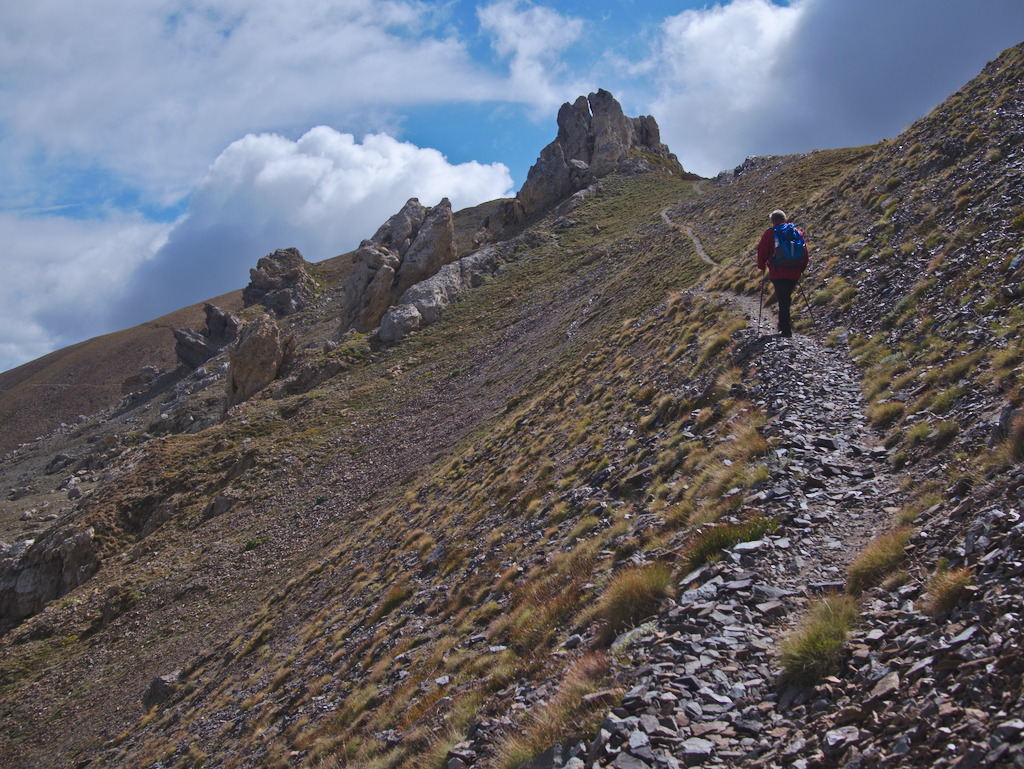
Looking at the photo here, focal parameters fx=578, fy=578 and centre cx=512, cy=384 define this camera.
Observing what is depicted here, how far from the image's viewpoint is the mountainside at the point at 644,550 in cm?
542

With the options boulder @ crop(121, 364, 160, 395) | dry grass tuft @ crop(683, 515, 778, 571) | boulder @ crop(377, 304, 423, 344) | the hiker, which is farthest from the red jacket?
boulder @ crop(121, 364, 160, 395)

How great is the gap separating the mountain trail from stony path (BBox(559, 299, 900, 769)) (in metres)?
0.01

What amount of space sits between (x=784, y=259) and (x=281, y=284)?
109 metres

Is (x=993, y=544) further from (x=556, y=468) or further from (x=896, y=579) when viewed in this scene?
(x=556, y=468)

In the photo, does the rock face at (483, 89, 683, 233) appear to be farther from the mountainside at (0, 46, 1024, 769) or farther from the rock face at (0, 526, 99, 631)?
the rock face at (0, 526, 99, 631)

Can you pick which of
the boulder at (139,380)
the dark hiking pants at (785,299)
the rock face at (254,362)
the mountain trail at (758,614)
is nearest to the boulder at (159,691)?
the mountain trail at (758,614)

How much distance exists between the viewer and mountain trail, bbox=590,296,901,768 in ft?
17.2

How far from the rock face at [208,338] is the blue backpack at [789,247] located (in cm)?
9748

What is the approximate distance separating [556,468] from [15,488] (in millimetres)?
90389

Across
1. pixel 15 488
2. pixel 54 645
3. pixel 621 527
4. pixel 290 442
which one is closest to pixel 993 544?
pixel 621 527

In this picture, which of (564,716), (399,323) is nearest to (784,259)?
(564,716)

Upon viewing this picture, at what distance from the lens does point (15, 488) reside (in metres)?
76.8

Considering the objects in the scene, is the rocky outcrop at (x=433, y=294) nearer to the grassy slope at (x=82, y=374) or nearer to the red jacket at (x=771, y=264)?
the red jacket at (x=771, y=264)

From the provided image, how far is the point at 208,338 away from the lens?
352 ft
